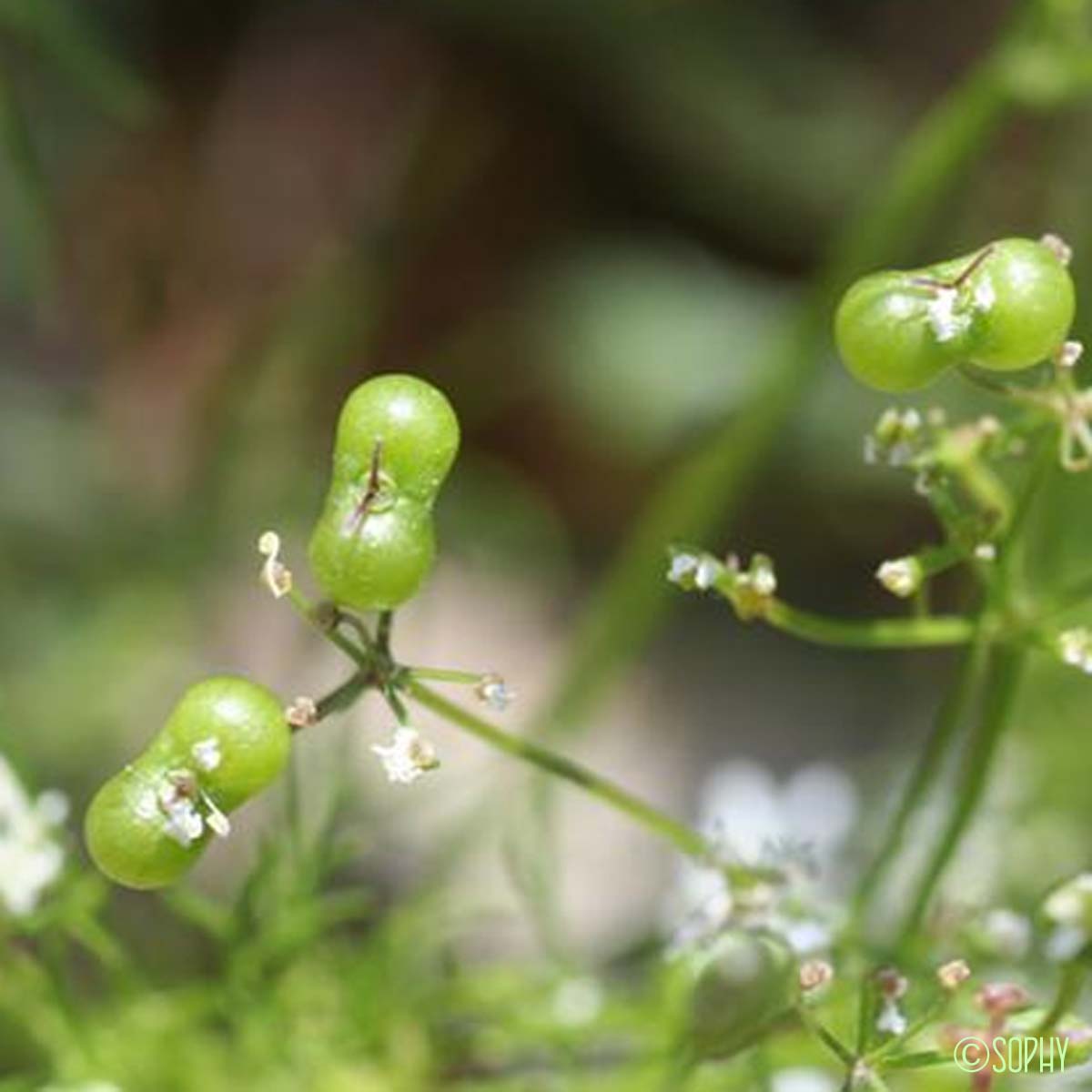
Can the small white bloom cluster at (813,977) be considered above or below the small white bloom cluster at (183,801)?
below

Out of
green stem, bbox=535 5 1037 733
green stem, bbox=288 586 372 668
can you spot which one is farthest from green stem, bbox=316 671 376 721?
green stem, bbox=535 5 1037 733

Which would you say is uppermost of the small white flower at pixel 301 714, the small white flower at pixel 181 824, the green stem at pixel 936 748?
the green stem at pixel 936 748

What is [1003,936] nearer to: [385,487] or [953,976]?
[953,976]

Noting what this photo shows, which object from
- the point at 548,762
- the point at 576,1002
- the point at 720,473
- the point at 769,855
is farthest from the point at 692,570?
the point at 720,473

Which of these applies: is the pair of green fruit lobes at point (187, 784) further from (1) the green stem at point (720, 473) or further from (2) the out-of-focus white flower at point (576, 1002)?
(1) the green stem at point (720, 473)

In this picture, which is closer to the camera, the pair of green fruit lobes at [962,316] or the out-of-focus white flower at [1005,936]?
the pair of green fruit lobes at [962,316]

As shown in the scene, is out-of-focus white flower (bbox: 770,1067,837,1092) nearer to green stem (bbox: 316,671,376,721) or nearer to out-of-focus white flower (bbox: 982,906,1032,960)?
out-of-focus white flower (bbox: 982,906,1032,960)

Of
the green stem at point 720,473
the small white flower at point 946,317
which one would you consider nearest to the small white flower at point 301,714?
the small white flower at point 946,317

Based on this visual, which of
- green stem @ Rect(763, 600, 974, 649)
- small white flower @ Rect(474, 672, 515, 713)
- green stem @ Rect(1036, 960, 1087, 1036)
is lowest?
green stem @ Rect(1036, 960, 1087, 1036)
